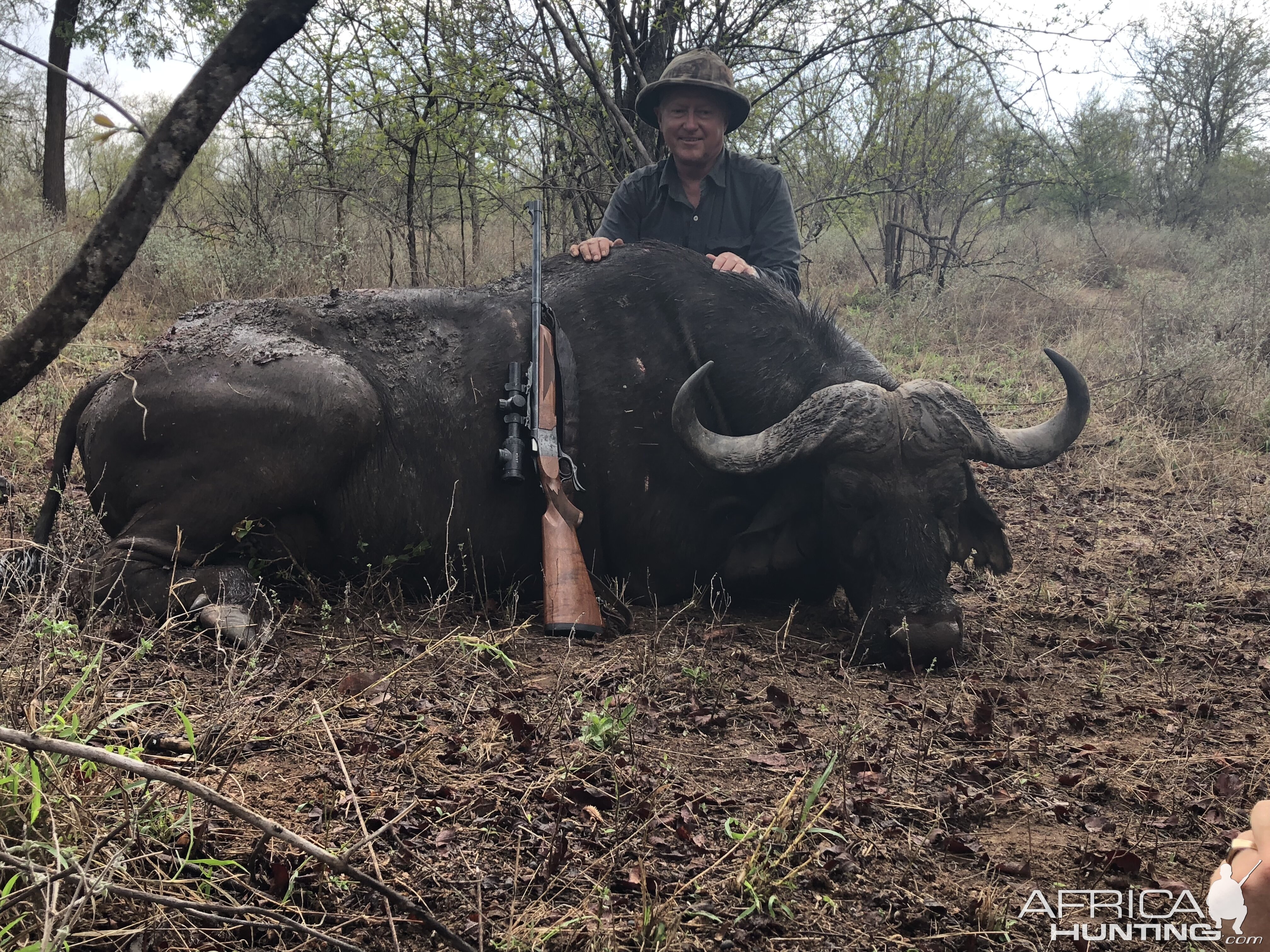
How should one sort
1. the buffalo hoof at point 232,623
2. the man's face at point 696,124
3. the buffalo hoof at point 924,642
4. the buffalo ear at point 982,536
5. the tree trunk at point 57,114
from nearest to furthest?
1. the buffalo hoof at point 232,623
2. the buffalo hoof at point 924,642
3. the buffalo ear at point 982,536
4. the man's face at point 696,124
5. the tree trunk at point 57,114

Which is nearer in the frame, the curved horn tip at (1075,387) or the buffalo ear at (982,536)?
the curved horn tip at (1075,387)

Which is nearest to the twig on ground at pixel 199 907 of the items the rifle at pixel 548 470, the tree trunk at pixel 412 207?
the rifle at pixel 548 470

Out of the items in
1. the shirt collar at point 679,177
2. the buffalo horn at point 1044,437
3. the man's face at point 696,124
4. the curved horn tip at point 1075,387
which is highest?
the man's face at point 696,124

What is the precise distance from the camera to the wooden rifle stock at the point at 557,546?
3.86m

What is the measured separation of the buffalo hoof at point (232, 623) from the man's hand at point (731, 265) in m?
2.90

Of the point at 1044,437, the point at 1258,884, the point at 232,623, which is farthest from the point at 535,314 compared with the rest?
the point at 1258,884

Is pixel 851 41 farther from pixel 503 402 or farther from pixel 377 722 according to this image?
pixel 377 722

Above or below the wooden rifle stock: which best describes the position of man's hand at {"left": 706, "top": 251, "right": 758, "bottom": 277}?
above

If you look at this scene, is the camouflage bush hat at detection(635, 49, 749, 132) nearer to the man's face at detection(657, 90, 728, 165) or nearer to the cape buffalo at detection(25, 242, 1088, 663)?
the man's face at detection(657, 90, 728, 165)

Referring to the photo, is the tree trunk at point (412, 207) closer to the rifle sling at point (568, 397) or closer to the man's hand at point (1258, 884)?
the rifle sling at point (568, 397)

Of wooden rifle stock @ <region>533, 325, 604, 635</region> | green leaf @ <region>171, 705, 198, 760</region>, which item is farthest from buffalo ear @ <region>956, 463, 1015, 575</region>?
green leaf @ <region>171, 705, 198, 760</region>

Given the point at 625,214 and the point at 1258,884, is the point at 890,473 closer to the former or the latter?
the point at 1258,884

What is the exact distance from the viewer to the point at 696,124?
18.9 feet

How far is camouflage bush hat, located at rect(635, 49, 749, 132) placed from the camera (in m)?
5.66
